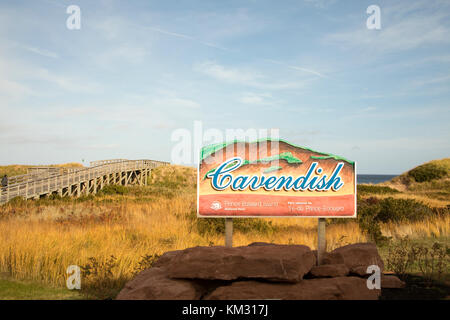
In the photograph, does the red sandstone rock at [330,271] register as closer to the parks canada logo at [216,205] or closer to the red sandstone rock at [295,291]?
the red sandstone rock at [295,291]

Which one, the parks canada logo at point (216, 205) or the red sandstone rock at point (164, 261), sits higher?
the parks canada logo at point (216, 205)

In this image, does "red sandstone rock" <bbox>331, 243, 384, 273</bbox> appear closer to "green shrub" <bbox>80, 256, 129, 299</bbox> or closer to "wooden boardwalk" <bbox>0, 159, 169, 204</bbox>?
"green shrub" <bbox>80, 256, 129, 299</bbox>

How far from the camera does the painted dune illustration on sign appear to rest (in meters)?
8.60

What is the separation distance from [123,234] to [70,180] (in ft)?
72.2

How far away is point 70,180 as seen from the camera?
32031 mm

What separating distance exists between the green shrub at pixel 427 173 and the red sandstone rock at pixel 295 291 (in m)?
48.4

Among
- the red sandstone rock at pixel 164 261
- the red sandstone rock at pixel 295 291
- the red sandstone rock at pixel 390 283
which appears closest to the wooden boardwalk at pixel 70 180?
the red sandstone rock at pixel 164 261

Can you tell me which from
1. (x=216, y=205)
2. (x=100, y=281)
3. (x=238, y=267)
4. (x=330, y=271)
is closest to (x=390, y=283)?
(x=330, y=271)

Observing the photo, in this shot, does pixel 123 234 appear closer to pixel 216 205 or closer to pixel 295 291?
pixel 216 205

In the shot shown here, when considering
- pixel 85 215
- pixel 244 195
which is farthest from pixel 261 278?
pixel 85 215

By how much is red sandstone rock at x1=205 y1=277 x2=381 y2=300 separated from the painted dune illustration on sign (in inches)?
92.5

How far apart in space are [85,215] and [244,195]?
10.4 m

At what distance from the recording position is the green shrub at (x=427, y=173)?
48844mm

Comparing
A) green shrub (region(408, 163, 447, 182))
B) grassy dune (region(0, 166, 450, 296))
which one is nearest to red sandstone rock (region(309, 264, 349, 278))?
grassy dune (region(0, 166, 450, 296))
